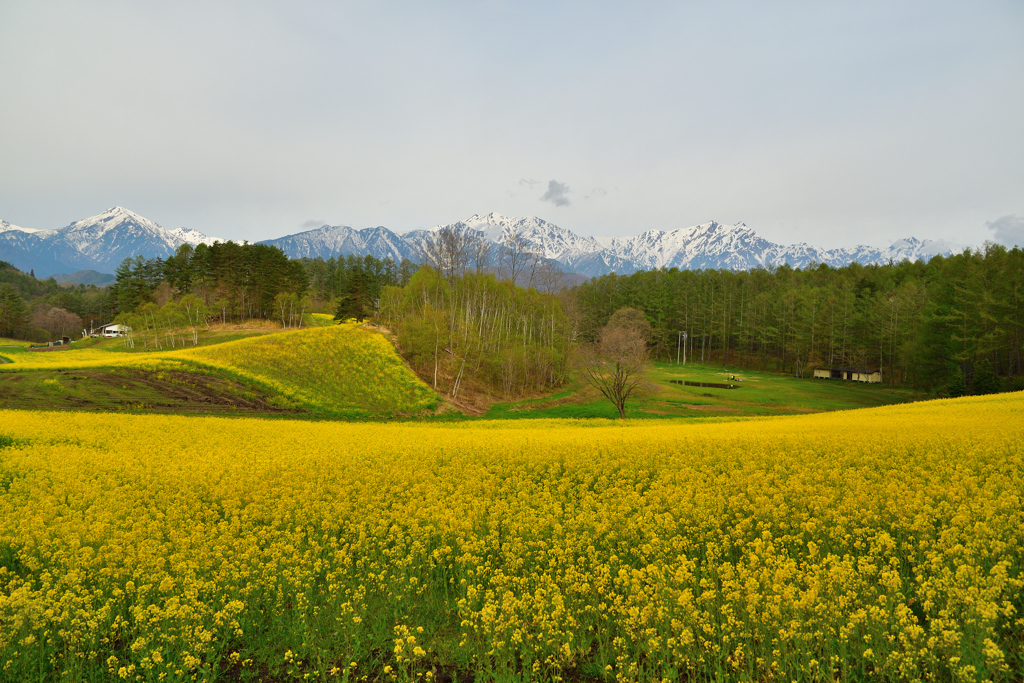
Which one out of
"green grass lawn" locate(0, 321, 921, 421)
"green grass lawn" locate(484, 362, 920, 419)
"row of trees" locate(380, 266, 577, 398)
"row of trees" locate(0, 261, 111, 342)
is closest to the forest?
"row of trees" locate(380, 266, 577, 398)

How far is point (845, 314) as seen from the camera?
88.4 meters

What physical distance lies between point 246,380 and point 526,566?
117 feet

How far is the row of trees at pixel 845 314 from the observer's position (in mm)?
51438

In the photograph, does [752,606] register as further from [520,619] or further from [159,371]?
[159,371]

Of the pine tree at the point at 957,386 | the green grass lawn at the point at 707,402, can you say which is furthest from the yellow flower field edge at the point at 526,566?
the pine tree at the point at 957,386

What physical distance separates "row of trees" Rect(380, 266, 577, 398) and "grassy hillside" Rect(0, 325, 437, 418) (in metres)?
3.90

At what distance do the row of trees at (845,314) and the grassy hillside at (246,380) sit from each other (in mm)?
41497

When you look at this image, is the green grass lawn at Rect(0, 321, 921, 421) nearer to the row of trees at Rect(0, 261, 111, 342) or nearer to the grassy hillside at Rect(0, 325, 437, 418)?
the grassy hillside at Rect(0, 325, 437, 418)

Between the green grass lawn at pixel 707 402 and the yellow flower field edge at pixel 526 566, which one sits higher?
the yellow flower field edge at pixel 526 566

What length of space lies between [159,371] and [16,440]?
2158 cm

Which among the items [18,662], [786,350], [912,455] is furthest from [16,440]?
[786,350]

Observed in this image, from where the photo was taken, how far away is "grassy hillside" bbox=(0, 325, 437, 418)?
29.0 meters

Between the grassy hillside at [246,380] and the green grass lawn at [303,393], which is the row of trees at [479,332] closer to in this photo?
the green grass lawn at [303,393]

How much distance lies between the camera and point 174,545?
8.11m
